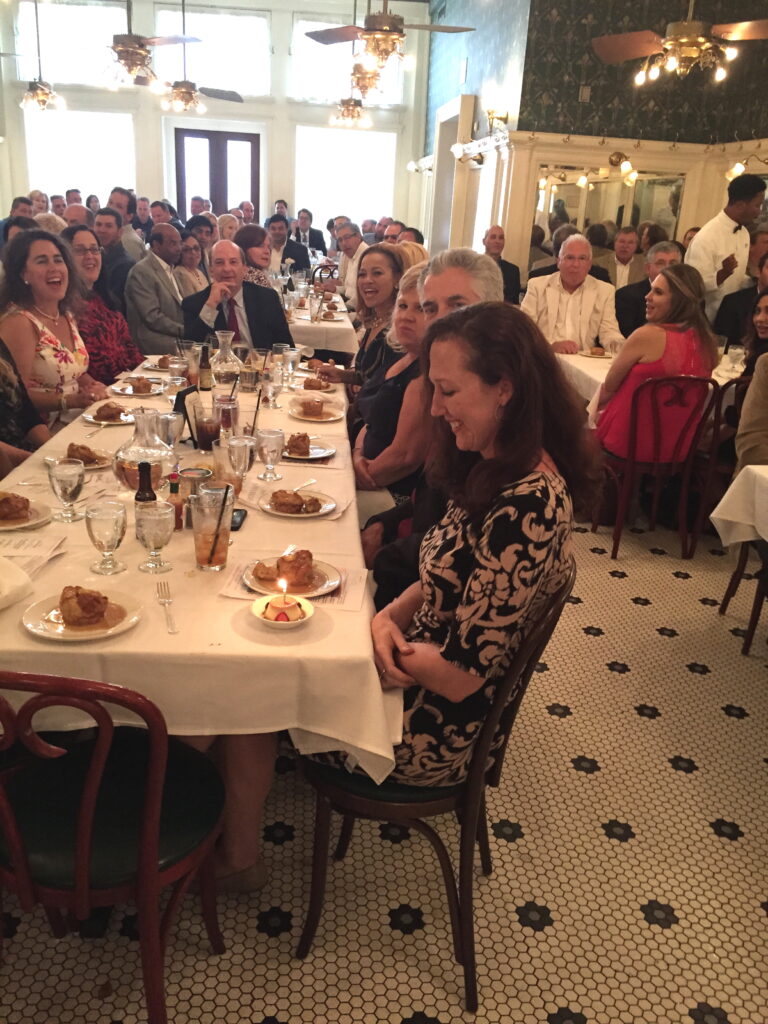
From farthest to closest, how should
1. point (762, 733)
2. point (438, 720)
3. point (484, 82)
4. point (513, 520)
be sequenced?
point (484, 82) < point (762, 733) < point (438, 720) < point (513, 520)

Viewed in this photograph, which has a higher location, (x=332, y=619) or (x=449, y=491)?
(x=449, y=491)

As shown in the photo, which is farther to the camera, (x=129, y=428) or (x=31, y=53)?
(x=31, y=53)

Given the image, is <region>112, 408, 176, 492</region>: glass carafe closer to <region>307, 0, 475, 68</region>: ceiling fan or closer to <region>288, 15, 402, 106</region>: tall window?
<region>307, 0, 475, 68</region>: ceiling fan

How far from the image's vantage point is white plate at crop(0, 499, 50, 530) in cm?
181

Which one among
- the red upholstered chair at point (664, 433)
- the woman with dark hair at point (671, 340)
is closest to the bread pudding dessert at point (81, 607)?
the red upholstered chair at point (664, 433)

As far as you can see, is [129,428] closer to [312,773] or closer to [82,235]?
[312,773]

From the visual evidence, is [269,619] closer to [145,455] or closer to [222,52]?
[145,455]

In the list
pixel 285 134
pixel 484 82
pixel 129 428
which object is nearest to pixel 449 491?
pixel 129 428

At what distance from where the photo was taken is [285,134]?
550 inches

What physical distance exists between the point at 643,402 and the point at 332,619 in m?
2.82

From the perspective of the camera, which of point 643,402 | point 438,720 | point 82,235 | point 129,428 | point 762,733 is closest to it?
point 438,720

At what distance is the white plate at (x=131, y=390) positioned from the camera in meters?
3.42

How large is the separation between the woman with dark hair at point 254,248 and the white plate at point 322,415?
103 inches

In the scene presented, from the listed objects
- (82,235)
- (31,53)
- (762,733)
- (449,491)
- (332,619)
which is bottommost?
(762,733)
